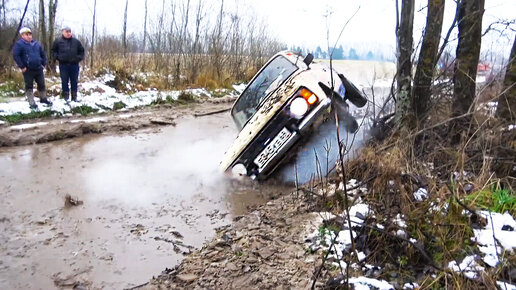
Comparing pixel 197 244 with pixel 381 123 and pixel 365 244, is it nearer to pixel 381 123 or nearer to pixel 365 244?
pixel 365 244

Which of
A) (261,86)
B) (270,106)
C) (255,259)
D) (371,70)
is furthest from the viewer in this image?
(371,70)

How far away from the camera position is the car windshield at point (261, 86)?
558 cm

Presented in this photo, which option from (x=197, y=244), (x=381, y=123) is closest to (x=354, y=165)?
(x=381, y=123)

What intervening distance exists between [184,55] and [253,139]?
11.5 m

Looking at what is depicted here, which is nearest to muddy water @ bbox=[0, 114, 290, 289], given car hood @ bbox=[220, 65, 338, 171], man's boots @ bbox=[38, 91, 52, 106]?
car hood @ bbox=[220, 65, 338, 171]

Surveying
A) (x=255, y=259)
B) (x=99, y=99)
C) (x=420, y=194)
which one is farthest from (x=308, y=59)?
(x=99, y=99)

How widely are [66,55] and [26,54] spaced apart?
0.92 meters

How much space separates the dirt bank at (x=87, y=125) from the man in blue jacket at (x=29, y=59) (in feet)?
3.02

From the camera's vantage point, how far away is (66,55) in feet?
30.3

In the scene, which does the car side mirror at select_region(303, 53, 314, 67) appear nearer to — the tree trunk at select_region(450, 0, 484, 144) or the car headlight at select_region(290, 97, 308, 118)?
the car headlight at select_region(290, 97, 308, 118)

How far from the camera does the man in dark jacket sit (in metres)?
9.24

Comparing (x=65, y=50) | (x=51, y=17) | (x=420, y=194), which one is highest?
(x=51, y=17)

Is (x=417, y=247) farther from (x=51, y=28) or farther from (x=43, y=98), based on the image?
(x=51, y=28)

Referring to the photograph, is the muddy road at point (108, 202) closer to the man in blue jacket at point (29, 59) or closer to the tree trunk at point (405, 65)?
the tree trunk at point (405, 65)
